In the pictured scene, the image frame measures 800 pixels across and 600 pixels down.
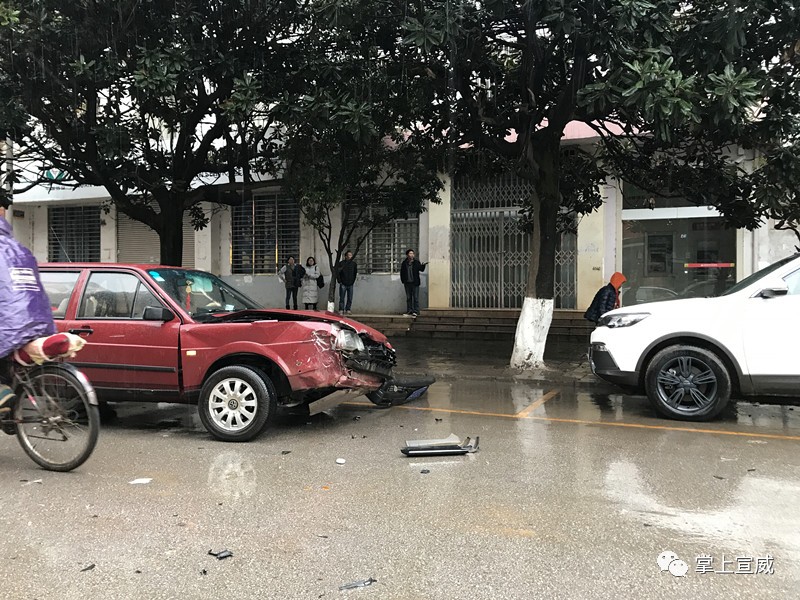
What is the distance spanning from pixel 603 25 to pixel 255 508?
6.60 metres

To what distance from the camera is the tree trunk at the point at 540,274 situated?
10062 millimetres

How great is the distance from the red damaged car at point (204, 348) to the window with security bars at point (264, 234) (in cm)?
1269

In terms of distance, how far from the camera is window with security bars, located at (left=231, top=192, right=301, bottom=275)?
19031 mm

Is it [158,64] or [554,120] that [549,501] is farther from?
[158,64]

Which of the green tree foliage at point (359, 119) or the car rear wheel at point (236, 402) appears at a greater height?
the green tree foliage at point (359, 119)

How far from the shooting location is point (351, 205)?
1571 cm

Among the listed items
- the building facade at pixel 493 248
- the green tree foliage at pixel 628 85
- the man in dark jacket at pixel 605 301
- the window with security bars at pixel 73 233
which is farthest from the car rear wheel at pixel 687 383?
the window with security bars at pixel 73 233

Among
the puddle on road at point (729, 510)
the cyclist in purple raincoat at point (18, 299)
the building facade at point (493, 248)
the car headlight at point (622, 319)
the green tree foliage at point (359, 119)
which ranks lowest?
the puddle on road at point (729, 510)

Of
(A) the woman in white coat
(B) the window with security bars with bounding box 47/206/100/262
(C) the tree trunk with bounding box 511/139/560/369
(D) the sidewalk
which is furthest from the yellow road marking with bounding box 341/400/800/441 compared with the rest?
(B) the window with security bars with bounding box 47/206/100/262

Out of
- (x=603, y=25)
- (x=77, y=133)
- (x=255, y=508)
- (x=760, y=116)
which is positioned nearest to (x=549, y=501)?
(x=255, y=508)

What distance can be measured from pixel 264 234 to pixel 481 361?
1042cm

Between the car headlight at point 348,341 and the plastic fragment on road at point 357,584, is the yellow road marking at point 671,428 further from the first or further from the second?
the plastic fragment on road at point 357,584

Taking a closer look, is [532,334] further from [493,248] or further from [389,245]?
[389,245]

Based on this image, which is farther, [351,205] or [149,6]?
[351,205]
